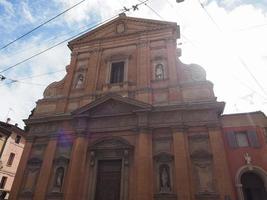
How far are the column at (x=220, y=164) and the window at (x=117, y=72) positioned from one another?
6.72 m

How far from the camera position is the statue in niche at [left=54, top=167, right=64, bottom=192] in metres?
11.9

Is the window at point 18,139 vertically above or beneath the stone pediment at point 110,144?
above

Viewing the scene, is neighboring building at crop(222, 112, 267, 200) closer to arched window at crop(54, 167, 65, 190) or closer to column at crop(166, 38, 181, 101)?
column at crop(166, 38, 181, 101)

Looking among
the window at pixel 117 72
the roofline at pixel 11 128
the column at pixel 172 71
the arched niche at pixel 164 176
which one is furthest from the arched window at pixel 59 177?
the roofline at pixel 11 128

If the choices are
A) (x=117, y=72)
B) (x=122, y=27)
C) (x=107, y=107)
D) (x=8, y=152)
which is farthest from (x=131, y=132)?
(x=8, y=152)

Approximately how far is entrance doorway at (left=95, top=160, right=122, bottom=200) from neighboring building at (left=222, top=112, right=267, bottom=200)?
18.0 ft

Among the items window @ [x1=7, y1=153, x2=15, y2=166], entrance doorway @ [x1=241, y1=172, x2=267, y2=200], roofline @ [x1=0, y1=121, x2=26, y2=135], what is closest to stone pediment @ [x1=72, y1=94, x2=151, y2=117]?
entrance doorway @ [x1=241, y1=172, x2=267, y2=200]

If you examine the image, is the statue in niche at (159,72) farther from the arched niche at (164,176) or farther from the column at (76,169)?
the column at (76,169)

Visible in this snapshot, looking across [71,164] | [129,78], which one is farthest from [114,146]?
[129,78]

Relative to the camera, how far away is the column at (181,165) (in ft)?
32.9

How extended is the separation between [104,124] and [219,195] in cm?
677

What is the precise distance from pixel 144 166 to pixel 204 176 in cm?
276

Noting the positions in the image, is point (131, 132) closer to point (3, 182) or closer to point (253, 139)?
point (253, 139)

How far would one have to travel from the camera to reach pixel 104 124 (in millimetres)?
12977
